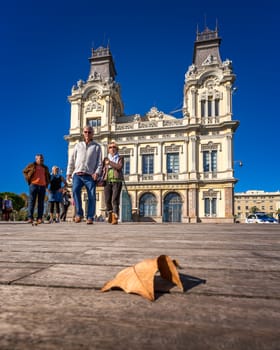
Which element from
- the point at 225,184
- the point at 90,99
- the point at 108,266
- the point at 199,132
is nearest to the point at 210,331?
the point at 108,266

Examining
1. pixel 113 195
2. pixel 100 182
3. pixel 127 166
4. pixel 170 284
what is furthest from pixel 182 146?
pixel 170 284

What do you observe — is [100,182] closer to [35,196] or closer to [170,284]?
[35,196]

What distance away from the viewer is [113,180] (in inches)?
193

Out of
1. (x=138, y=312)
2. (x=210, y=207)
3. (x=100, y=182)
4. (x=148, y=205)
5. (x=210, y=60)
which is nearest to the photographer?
(x=138, y=312)

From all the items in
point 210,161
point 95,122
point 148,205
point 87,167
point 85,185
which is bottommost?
point 148,205

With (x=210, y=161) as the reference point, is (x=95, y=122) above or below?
above

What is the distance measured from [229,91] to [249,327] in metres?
23.3

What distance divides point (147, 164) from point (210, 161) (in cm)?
531

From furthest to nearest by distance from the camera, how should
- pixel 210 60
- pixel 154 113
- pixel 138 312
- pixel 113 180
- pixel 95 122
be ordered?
pixel 154 113, pixel 95 122, pixel 210 60, pixel 113 180, pixel 138 312

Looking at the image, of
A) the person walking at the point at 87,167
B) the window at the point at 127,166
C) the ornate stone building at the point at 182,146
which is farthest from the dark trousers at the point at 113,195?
the window at the point at 127,166

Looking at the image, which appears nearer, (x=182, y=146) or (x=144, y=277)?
(x=144, y=277)

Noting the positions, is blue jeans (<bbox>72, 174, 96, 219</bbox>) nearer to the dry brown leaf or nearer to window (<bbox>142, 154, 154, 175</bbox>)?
the dry brown leaf

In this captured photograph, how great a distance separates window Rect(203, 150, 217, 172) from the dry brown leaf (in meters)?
20.4

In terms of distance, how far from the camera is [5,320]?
0.45 metres
